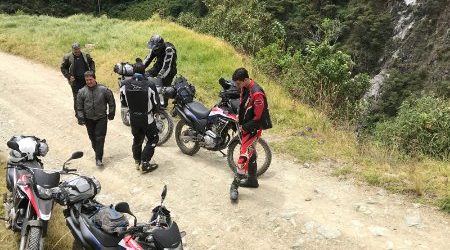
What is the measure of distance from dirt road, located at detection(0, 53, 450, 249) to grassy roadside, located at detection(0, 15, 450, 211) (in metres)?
0.40

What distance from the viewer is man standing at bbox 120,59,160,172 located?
26.7 feet

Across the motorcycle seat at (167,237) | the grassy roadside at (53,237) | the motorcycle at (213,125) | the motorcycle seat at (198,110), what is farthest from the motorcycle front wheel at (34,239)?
the motorcycle seat at (198,110)

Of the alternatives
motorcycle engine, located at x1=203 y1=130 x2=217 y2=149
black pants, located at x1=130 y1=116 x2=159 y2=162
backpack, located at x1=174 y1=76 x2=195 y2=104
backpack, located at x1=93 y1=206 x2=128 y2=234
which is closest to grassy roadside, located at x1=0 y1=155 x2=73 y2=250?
backpack, located at x1=93 y1=206 x2=128 y2=234

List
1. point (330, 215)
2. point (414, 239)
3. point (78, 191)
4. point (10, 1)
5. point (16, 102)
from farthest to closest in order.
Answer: point (10, 1) < point (16, 102) < point (330, 215) < point (414, 239) < point (78, 191)

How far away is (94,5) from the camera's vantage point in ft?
213

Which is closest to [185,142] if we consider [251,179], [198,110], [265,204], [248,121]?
[198,110]

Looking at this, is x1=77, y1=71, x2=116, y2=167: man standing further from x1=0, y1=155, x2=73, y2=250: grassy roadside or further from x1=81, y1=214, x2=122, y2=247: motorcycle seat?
x1=81, y1=214, x2=122, y2=247: motorcycle seat

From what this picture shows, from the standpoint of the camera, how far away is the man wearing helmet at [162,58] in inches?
401

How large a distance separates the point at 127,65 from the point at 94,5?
58226 millimetres

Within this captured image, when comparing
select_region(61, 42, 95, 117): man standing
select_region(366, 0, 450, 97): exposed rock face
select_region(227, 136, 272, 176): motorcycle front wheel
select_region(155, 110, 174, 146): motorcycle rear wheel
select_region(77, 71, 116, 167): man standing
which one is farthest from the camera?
select_region(366, 0, 450, 97): exposed rock face

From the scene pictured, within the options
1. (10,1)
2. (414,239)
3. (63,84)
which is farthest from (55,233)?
(10,1)

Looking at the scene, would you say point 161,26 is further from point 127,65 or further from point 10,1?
point 10,1

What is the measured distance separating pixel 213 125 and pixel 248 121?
5.06 ft

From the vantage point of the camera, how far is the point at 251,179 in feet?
25.3
